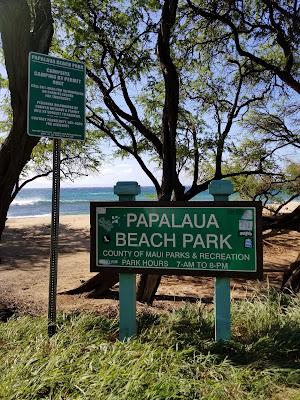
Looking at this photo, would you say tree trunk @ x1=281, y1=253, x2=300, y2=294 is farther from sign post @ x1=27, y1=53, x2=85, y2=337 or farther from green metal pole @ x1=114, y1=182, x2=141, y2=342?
sign post @ x1=27, y1=53, x2=85, y2=337

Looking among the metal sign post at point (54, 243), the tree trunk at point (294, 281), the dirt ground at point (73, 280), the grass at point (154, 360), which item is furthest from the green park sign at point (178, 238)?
the tree trunk at point (294, 281)

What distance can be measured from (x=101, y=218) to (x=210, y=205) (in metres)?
1.09

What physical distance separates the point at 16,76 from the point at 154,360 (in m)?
3.57

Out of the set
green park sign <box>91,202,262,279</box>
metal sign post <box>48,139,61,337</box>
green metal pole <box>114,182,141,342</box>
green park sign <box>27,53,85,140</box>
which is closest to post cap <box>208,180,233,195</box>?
green park sign <box>91,202,262,279</box>

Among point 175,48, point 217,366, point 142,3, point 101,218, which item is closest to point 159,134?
point 175,48

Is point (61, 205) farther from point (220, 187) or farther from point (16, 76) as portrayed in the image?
point (220, 187)

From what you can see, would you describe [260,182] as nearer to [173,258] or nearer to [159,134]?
[159,134]

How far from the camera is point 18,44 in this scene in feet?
17.1

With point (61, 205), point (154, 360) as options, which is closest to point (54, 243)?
point (154, 360)

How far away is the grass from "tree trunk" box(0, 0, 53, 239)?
176cm

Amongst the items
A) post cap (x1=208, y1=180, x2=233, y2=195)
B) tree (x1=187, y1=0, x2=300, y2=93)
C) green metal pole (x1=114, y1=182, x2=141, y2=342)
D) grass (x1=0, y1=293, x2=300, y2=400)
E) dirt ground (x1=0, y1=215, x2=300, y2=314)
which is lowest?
dirt ground (x1=0, y1=215, x2=300, y2=314)

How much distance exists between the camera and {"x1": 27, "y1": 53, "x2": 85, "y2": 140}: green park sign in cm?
397

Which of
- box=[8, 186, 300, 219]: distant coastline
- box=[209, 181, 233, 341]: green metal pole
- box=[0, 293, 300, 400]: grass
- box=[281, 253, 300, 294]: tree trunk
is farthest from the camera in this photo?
box=[8, 186, 300, 219]: distant coastline

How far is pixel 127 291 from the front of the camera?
4.44 metres
